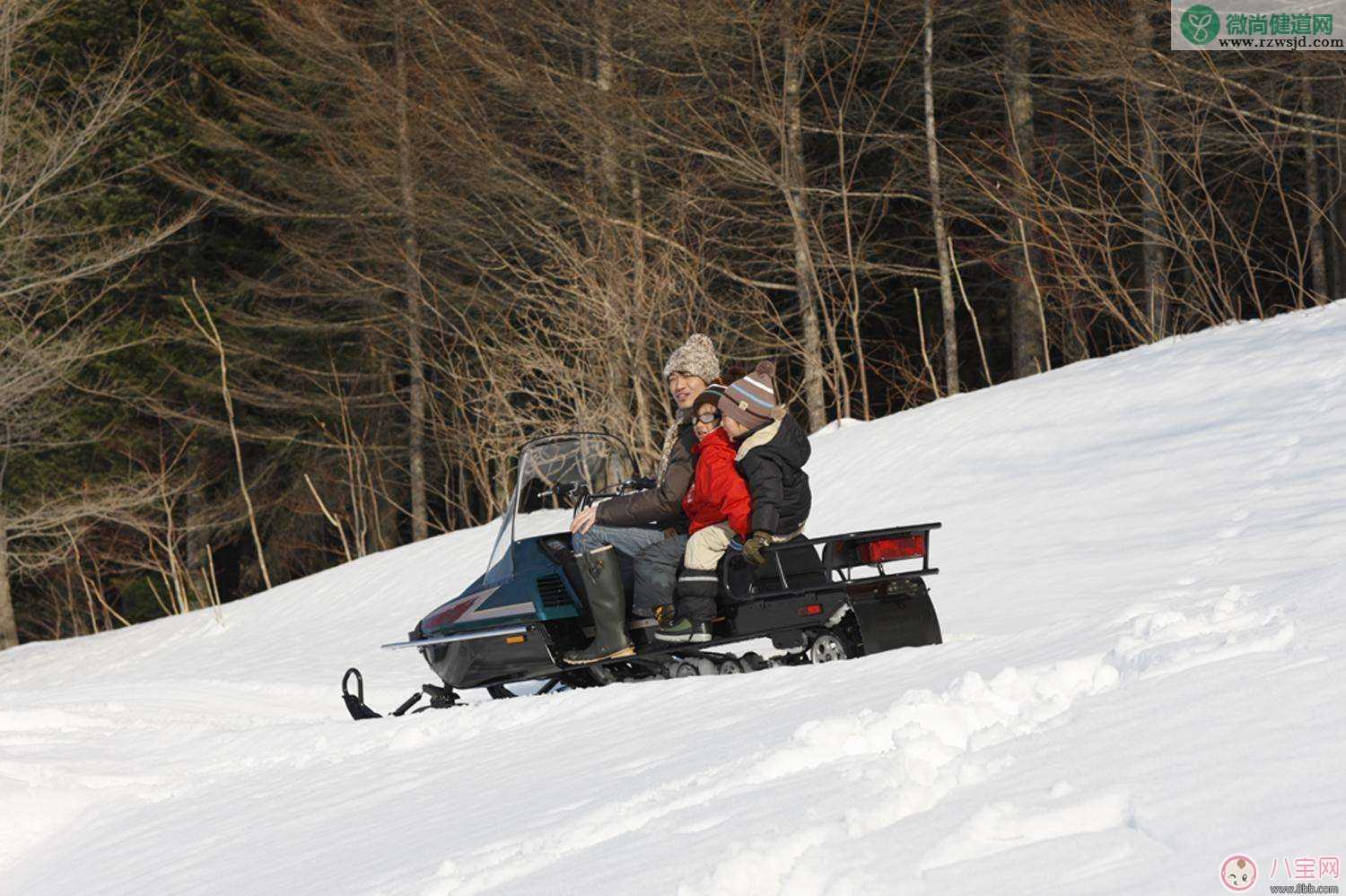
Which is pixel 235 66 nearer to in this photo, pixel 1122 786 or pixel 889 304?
pixel 889 304

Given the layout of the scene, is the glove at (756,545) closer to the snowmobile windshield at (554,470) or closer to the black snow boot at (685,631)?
the black snow boot at (685,631)

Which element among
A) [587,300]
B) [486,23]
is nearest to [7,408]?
[486,23]

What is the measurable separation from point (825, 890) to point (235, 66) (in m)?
24.1

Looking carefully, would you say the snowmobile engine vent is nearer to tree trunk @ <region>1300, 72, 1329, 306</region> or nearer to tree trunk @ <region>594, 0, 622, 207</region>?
tree trunk @ <region>1300, 72, 1329, 306</region>

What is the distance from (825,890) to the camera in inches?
130

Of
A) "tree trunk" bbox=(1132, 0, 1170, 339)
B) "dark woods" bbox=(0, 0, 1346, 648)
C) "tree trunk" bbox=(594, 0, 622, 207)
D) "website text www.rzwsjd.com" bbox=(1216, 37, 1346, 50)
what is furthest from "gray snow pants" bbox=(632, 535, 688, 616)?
"tree trunk" bbox=(594, 0, 622, 207)

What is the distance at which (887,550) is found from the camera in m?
6.65

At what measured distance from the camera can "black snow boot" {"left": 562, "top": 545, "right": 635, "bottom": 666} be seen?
7.33 meters

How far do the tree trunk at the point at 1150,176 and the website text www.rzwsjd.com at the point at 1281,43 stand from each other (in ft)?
2.46

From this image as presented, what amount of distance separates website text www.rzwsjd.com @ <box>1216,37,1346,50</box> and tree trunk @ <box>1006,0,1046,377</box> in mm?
2160

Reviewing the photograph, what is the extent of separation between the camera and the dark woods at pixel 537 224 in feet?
52.2

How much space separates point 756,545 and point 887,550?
0.56 meters

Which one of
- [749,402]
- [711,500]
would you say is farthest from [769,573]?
[749,402]

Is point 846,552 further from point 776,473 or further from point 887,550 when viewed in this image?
point 776,473
